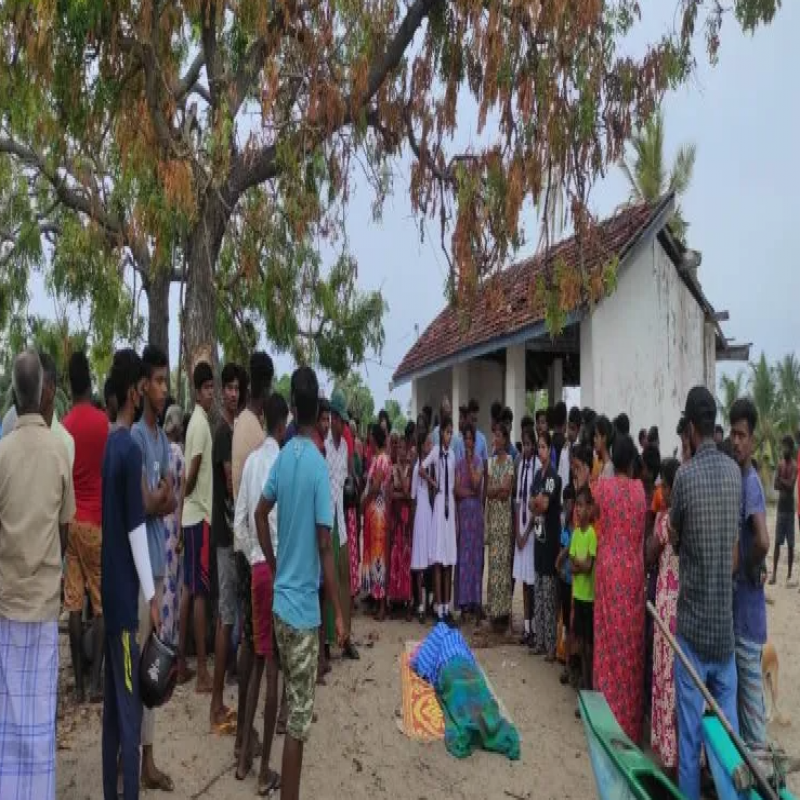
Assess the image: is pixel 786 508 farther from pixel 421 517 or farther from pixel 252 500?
pixel 252 500

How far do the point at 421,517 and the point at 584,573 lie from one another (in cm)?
236

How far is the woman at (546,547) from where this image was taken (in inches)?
270

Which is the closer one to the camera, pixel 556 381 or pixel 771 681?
pixel 771 681

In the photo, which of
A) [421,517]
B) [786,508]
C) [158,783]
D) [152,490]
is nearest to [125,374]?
[152,490]

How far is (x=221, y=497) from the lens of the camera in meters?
5.44

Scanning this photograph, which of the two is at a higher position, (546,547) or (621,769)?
(546,547)

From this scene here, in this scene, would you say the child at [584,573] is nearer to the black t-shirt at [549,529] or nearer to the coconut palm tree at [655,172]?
the black t-shirt at [549,529]

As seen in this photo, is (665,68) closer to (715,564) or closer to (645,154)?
(715,564)

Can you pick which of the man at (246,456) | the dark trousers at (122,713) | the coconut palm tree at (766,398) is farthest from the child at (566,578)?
the coconut palm tree at (766,398)

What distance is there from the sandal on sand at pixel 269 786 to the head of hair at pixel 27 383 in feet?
7.37

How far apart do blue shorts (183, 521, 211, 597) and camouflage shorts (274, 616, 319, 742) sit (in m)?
1.82

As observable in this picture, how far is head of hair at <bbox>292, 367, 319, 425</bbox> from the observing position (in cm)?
412

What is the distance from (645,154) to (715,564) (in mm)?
21683

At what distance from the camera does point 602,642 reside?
5453mm
